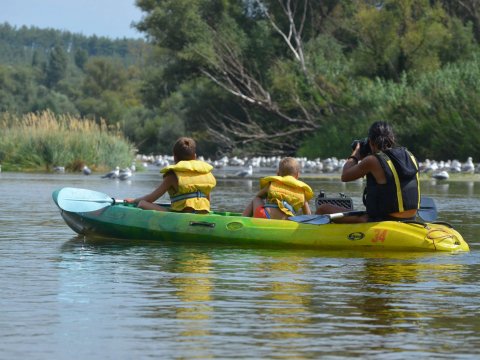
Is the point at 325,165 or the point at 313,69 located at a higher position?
the point at 313,69

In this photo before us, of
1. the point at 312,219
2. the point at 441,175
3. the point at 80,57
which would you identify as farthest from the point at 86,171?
the point at 80,57

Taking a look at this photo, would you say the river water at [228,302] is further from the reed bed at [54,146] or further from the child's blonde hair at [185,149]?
the reed bed at [54,146]

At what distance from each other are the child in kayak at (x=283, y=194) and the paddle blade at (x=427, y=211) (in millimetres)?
1155

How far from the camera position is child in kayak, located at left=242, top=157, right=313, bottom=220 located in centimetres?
1311

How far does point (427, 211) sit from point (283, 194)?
151 cm

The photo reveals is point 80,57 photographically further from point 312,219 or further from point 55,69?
point 312,219

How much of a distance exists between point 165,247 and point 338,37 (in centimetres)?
4616

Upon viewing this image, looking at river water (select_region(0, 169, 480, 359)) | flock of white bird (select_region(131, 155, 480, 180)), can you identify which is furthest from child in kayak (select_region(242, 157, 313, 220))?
flock of white bird (select_region(131, 155, 480, 180))

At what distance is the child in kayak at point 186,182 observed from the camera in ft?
44.0

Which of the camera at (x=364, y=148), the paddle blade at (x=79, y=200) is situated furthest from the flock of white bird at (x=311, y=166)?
the camera at (x=364, y=148)

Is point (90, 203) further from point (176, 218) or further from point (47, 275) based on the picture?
point (47, 275)

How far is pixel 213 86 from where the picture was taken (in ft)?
188

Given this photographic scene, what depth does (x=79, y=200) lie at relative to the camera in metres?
14.5

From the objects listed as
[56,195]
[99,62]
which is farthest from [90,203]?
[99,62]
